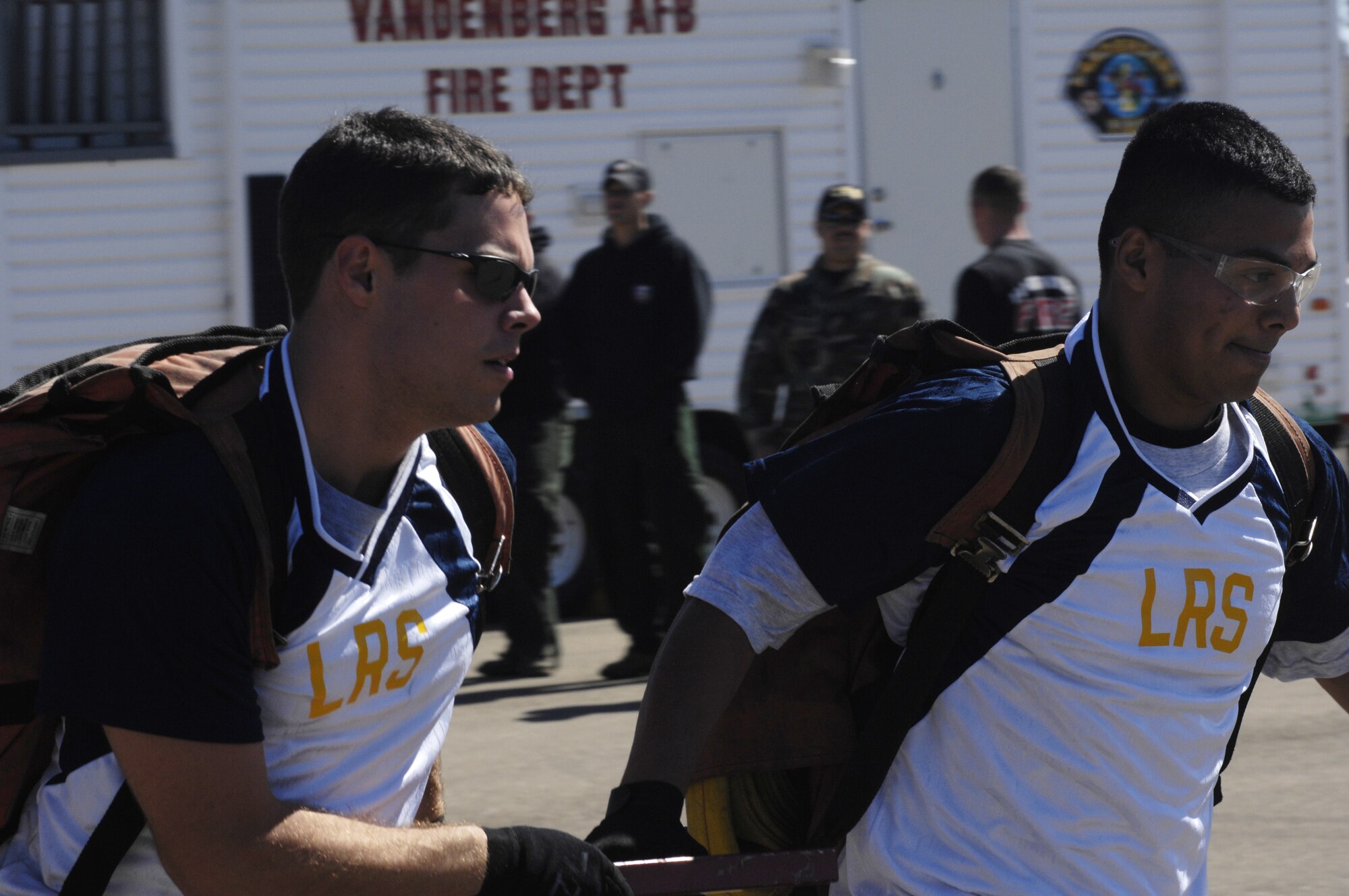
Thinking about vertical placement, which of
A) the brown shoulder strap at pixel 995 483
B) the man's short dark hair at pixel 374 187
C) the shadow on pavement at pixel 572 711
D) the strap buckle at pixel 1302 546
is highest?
the man's short dark hair at pixel 374 187

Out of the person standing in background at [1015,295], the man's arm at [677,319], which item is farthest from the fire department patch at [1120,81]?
the man's arm at [677,319]

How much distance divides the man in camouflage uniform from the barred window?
3.67 meters

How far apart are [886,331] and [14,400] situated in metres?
5.37

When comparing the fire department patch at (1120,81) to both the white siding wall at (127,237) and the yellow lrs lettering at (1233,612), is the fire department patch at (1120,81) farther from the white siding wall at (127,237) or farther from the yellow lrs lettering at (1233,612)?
the yellow lrs lettering at (1233,612)

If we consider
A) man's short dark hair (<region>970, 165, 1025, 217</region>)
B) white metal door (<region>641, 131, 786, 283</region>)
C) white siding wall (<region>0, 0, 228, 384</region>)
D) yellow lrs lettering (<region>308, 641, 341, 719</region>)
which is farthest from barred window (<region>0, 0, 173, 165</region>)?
yellow lrs lettering (<region>308, 641, 341, 719</region>)

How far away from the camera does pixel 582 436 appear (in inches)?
342

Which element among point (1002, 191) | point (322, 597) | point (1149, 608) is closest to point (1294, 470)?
point (1149, 608)

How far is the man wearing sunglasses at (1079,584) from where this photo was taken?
2.38 meters

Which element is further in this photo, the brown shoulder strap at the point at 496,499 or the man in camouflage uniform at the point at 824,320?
the man in camouflage uniform at the point at 824,320

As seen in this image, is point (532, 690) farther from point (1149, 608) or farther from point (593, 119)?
point (1149, 608)

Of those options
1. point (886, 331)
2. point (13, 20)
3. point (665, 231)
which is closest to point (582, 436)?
point (665, 231)

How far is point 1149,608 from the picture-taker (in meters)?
2.46

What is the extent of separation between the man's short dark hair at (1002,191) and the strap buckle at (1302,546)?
4777 mm

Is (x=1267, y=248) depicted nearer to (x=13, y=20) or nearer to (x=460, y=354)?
(x=460, y=354)
